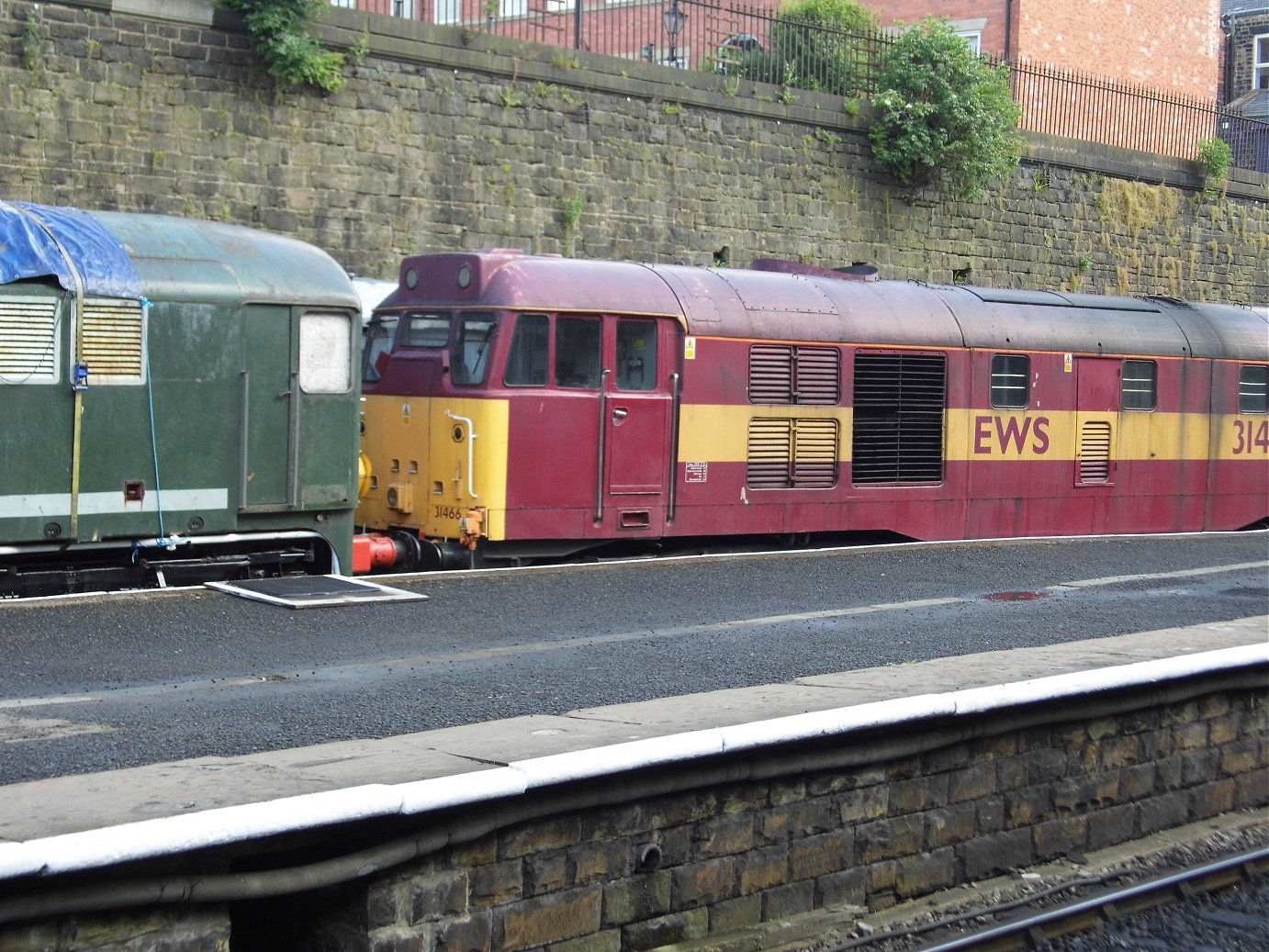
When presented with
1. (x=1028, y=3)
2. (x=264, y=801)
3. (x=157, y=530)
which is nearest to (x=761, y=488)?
(x=157, y=530)

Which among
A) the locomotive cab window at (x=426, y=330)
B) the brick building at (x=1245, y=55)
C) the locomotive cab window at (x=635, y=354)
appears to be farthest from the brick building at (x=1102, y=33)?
the locomotive cab window at (x=426, y=330)

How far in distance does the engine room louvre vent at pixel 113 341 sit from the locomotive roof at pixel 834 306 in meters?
3.41

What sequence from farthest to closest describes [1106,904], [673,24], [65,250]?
[673,24], [65,250], [1106,904]

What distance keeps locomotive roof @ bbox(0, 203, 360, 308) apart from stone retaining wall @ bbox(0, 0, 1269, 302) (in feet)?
19.5

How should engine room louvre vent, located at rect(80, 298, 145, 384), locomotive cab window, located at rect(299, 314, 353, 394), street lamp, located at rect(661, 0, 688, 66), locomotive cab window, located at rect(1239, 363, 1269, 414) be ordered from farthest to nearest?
street lamp, located at rect(661, 0, 688, 66), locomotive cab window, located at rect(1239, 363, 1269, 414), locomotive cab window, located at rect(299, 314, 353, 394), engine room louvre vent, located at rect(80, 298, 145, 384)

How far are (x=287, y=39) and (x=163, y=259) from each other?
7.78m

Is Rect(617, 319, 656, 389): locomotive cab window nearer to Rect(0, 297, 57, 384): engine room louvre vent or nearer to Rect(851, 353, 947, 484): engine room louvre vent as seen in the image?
Rect(851, 353, 947, 484): engine room louvre vent

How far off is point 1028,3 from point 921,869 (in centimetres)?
3116

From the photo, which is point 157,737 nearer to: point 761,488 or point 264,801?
point 264,801

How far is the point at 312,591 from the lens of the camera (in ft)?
37.7

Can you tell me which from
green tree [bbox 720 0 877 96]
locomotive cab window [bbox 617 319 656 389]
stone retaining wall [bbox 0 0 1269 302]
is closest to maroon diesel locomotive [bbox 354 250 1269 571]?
locomotive cab window [bbox 617 319 656 389]

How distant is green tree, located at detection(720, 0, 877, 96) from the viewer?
25609mm

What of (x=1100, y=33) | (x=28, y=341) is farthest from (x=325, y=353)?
(x=1100, y=33)

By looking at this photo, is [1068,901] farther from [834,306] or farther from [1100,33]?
[1100,33]
